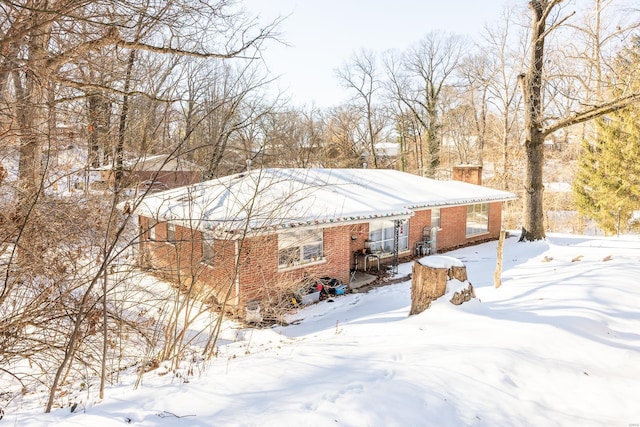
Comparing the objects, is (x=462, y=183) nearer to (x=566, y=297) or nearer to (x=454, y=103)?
(x=566, y=297)

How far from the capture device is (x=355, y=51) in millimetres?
33250

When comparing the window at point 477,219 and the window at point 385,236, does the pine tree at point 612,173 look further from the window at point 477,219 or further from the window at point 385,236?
the window at point 385,236

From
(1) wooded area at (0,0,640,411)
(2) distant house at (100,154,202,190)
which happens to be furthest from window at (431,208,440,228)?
(2) distant house at (100,154,202,190)

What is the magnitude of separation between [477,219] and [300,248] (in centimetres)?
999

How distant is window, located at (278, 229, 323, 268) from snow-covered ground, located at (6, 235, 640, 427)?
3.33 m

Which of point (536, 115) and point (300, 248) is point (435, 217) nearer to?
point (536, 115)

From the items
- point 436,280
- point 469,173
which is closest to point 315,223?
point 436,280

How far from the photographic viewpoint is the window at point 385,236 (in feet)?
41.8

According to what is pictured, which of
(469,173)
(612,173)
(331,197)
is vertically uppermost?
(612,173)

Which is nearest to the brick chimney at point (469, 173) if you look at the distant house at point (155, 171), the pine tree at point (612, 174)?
the pine tree at point (612, 174)

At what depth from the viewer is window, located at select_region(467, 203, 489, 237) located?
16328mm

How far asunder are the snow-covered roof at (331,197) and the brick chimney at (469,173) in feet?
4.97

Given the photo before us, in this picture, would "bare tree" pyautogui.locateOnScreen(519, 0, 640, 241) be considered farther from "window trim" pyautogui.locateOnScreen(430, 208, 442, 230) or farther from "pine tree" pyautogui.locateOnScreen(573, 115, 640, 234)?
"pine tree" pyautogui.locateOnScreen(573, 115, 640, 234)

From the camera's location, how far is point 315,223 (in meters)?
9.27
